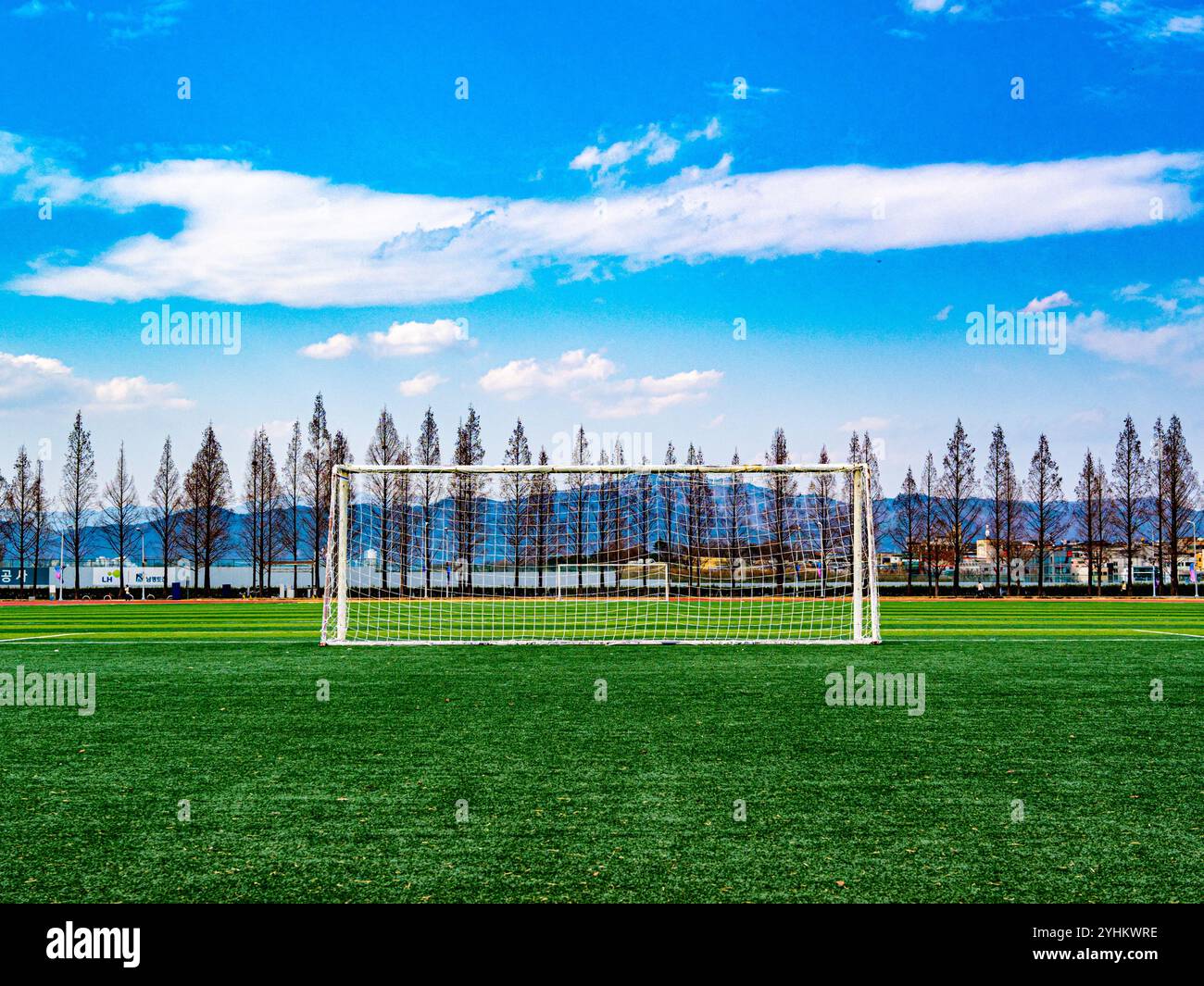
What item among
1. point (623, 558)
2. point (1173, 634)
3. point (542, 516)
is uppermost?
point (542, 516)

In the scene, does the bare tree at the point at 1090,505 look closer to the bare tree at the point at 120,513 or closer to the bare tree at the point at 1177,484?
the bare tree at the point at 1177,484

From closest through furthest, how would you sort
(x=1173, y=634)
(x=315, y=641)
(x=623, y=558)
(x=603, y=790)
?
(x=603, y=790)
(x=315, y=641)
(x=1173, y=634)
(x=623, y=558)

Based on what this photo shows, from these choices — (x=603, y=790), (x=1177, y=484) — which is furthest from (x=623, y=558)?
(x=1177, y=484)

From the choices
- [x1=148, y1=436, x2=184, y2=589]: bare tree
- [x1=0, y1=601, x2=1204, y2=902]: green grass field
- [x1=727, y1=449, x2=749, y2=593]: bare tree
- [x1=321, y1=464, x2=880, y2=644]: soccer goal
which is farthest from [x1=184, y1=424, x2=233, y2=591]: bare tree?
[x1=0, y1=601, x2=1204, y2=902]: green grass field

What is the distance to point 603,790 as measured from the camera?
18.1 feet

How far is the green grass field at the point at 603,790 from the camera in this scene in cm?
400

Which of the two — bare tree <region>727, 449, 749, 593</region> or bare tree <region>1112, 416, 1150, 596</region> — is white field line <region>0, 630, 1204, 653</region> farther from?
bare tree <region>1112, 416, 1150, 596</region>

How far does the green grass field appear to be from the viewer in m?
4.00

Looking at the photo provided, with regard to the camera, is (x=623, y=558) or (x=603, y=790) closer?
(x=603, y=790)

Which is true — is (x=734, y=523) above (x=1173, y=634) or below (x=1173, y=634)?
above

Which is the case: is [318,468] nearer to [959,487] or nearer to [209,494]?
[209,494]

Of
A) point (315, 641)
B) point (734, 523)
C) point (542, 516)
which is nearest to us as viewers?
point (315, 641)
